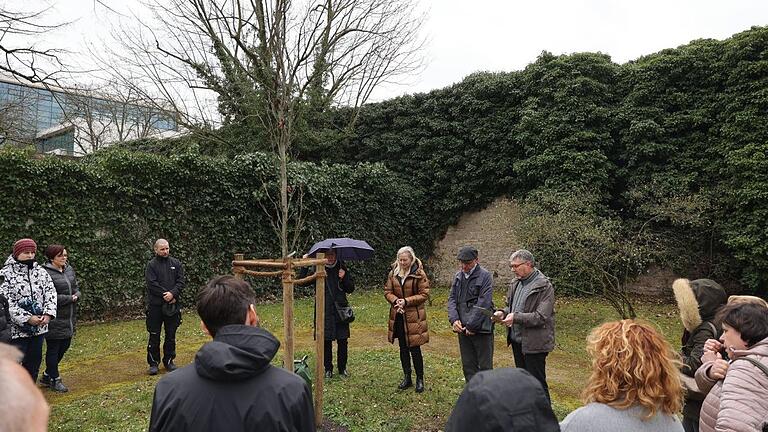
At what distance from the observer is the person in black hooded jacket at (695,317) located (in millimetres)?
3510

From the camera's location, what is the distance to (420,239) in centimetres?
1831

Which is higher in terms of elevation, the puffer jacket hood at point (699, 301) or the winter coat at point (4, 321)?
the puffer jacket hood at point (699, 301)

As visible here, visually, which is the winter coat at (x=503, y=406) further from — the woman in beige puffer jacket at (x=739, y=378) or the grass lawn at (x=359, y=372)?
the grass lawn at (x=359, y=372)

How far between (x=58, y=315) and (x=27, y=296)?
693 mm

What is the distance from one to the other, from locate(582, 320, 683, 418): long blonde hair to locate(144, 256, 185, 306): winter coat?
6397mm

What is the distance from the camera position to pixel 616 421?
1963mm

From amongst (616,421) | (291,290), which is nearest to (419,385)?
(291,290)

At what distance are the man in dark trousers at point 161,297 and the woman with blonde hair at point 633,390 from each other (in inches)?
249

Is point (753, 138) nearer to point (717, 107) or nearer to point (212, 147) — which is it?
point (717, 107)

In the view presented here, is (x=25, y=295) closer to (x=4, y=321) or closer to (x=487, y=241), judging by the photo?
(x=4, y=321)

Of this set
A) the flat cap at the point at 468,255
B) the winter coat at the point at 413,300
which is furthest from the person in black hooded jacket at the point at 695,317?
the winter coat at the point at 413,300

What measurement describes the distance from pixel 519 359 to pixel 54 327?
231 inches

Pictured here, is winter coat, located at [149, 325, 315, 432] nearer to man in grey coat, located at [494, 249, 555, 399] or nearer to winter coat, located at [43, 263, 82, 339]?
man in grey coat, located at [494, 249, 555, 399]

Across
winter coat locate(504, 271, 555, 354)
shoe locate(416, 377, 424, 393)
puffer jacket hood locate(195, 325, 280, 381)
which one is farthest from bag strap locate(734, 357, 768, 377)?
shoe locate(416, 377, 424, 393)
